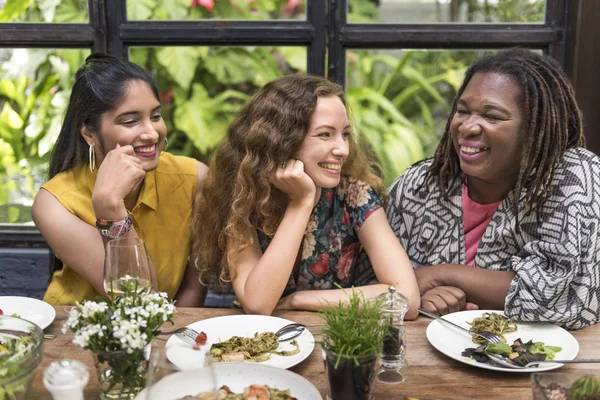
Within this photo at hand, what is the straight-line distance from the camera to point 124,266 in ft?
4.35

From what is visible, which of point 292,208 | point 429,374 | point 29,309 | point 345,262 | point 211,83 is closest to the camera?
point 429,374

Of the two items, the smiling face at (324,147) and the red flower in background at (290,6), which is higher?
the red flower in background at (290,6)

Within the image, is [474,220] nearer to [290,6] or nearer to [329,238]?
[329,238]

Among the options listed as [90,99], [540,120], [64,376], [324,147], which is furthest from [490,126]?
[64,376]

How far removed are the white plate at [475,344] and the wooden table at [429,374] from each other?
0.02 meters

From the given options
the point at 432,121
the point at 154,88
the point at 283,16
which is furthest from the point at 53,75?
the point at 432,121

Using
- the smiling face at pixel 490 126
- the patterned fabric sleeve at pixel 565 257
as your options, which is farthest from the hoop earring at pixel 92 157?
the patterned fabric sleeve at pixel 565 257

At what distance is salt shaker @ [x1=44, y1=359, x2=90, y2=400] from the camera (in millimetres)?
988

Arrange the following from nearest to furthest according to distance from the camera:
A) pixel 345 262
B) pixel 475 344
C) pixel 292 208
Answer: pixel 475 344 → pixel 292 208 → pixel 345 262

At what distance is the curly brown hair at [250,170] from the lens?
6.20 ft

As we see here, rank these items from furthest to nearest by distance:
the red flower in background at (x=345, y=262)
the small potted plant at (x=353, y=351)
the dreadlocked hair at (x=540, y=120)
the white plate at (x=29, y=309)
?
1. the red flower in background at (x=345, y=262)
2. the dreadlocked hair at (x=540, y=120)
3. the white plate at (x=29, y=309)
4. the small potted plant at (x=353, y=351)

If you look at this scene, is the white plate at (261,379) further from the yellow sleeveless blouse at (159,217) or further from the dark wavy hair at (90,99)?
the dark wavy hair at (90,99)

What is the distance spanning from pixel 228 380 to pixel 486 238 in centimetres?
102

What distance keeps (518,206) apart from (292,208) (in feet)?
2.21
